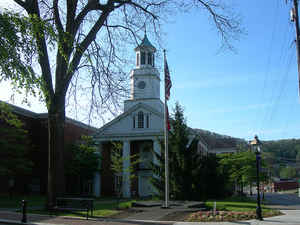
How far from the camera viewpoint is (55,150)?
18031 millimetres

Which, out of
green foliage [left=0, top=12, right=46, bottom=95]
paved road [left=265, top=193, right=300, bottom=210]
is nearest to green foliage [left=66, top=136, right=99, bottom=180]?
paved road [left=265, top=193, right=300, bottom=210]

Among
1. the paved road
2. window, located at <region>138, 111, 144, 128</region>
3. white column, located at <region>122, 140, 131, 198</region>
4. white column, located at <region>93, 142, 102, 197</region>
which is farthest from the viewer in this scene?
window, located at <region>138, 111, 144, 128</region>

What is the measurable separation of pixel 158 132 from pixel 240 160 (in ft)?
30.5

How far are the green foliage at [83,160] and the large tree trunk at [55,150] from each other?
A: 1908 cm

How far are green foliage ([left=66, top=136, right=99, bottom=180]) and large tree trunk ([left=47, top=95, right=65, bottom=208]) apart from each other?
62.6 feet

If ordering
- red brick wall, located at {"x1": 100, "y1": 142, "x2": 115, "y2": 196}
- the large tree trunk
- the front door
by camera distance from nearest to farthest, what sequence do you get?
the large tree trunk < the front door < red brick wall, located at {"x1": 100, "y1": 142, "x2": 115, "y2": 196}

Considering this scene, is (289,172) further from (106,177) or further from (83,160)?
(83,160)

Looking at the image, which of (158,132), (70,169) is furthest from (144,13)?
(70,169)

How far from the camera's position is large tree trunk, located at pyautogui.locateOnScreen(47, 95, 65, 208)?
17.8 m

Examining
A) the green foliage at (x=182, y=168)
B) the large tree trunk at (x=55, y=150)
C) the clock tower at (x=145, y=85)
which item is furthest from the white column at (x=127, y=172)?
the large tree trunk at (x=55, y=150)

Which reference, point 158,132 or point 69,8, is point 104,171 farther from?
point 69,8

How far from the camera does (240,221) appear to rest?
46.3ft

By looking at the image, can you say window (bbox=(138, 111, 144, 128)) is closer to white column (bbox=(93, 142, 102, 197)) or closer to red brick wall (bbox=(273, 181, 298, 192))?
white column (bbox=(93, 142, 102, 197))

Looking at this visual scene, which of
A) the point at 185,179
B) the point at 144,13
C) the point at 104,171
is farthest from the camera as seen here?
the point at 104,171
